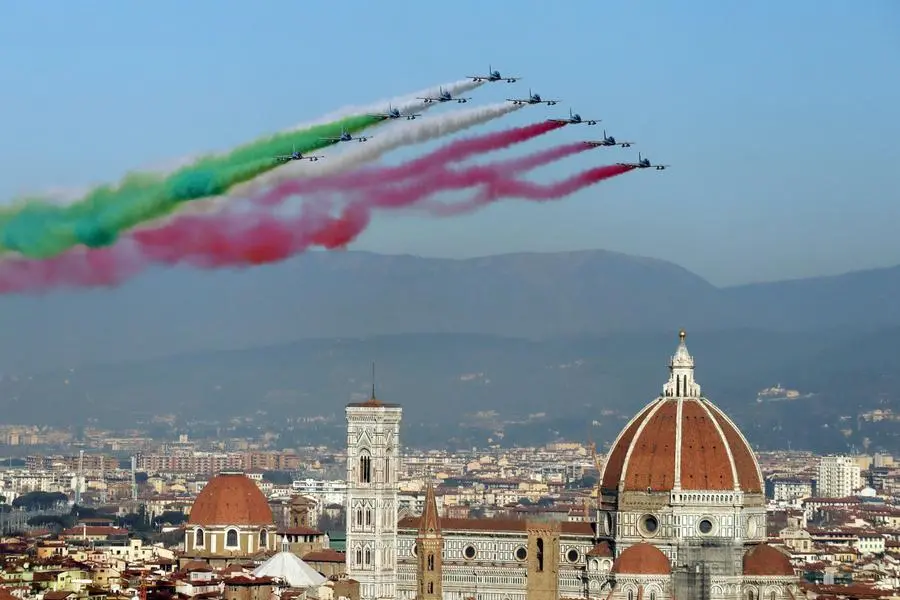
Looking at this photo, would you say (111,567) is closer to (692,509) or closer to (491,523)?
(491,523)

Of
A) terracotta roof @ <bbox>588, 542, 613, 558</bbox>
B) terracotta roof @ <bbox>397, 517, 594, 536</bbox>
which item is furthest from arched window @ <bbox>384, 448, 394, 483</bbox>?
terracotta roof @ <bbox>588, 542, 613, 558</bbox>

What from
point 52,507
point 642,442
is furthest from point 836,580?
point 52,507

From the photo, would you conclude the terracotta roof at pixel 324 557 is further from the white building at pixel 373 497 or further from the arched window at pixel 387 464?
the arched window at pixel 387 464

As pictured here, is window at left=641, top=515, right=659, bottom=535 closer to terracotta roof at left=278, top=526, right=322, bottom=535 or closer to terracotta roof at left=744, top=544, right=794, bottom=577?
terracotta roof at left=744, top=544, right=794, bottom=577

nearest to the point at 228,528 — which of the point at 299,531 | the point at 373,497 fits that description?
the point at 299,531

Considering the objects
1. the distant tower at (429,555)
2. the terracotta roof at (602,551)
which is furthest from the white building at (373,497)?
the terracotta roof at (602,551)

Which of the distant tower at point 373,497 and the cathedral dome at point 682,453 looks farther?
the cathedral dome at point 682,453

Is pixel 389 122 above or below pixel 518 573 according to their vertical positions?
above
